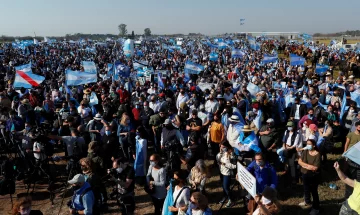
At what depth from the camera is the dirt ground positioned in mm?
6081

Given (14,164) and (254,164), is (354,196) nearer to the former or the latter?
(254,164)

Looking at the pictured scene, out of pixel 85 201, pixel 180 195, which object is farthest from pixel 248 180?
pixel 85 201

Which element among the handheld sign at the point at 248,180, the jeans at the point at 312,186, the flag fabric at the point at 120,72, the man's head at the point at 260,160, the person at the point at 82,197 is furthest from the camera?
the flag fabric at the point at 120,72

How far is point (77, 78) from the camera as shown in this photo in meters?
12.5

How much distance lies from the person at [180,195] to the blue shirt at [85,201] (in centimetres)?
117

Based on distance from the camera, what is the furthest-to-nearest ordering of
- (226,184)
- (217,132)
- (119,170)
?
(217,132), (226,184), (119,170)

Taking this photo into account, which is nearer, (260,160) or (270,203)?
(270,203)

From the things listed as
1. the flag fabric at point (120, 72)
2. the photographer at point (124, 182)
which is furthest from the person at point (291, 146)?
the flag fabric at point (120, 72)

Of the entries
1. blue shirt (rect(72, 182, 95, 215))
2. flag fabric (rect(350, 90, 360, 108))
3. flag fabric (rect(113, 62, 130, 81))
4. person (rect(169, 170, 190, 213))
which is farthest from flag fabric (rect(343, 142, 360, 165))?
flag fabric (rect(113, 62, 130, 81))

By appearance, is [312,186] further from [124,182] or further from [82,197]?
[82,197]

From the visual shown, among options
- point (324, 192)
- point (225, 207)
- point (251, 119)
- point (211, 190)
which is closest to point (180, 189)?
point (225, 207)

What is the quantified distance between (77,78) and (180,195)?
368 inches

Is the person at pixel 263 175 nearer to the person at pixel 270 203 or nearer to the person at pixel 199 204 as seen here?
the person at pixel 270 203

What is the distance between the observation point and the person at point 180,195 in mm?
4492
